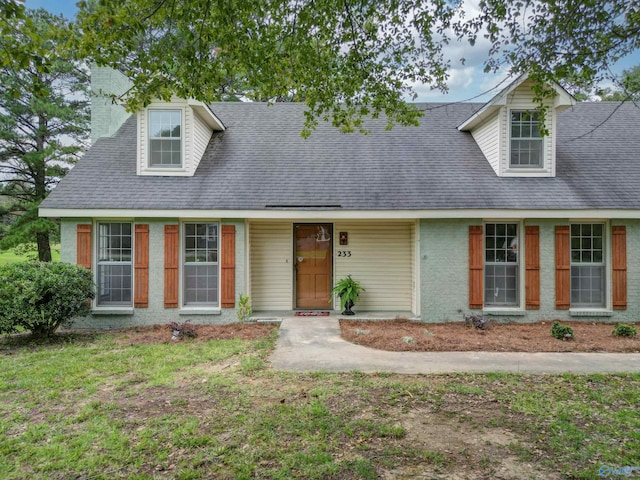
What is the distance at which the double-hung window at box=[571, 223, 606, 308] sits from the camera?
27.0 ft

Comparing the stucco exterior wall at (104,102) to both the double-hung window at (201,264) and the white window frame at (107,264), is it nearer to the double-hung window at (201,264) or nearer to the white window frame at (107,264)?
the white window frame at (107,264)

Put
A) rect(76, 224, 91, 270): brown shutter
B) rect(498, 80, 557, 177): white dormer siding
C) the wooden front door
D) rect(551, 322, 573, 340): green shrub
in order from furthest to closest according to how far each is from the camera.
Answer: the wooden front door, rect(498, 80, 557, 177): white dormer siding, rect(76, 224, 91, 270): brown shutter, rect(551, 322, 573, 340): green shrub

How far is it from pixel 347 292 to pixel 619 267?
5.71 meters

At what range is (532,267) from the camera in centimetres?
808

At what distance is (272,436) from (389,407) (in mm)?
1307

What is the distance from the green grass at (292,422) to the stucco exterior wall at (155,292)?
8.16ft

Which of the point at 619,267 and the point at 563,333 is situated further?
the point at 619,267

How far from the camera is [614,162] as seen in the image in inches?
361

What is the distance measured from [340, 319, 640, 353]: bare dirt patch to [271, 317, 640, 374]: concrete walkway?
0.24 meters

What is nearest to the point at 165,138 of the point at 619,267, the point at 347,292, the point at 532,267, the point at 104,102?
the point at 104,102

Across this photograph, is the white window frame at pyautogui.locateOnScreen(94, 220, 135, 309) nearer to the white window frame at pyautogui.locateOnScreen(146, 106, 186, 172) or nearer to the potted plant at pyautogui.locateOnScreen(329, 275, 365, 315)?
the white window frame at pyautogui.locateOnScreen(146, 106, 186, 172)

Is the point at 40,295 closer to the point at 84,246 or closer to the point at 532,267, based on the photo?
the point at 84,246

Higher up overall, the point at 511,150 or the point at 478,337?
the point at 511,150

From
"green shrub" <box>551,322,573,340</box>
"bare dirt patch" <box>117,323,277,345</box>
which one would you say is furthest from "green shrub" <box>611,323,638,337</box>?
"bare dirt patch" <box>117,323,277,345</box>
